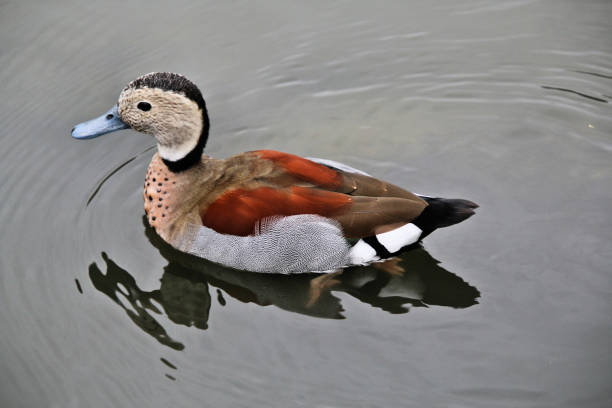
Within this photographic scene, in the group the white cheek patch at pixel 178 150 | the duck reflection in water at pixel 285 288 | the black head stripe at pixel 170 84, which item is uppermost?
the black head stripe at pixel 170 84

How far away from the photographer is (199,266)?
5.54 m

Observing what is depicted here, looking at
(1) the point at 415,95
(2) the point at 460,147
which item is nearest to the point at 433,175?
(2) the point at 460,147

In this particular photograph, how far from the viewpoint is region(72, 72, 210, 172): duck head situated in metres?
5.19

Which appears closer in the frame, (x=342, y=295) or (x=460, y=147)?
(x=342, y=295)

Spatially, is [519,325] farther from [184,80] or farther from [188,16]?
[188,16]

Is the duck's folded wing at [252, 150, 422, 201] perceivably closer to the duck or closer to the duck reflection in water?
the duck

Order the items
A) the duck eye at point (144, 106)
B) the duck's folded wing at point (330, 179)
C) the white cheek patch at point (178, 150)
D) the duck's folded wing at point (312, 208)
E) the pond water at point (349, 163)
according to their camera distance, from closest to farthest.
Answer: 1. the pond water at point (349, 163)
2. the duck's folded wing at point (312, 208)
3. the duck's folded wing at point (330, 179)
4. the duck eye at point (144, 106)
5. the white cheek patch at point (178, 150)

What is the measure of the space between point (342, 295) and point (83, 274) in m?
1.99

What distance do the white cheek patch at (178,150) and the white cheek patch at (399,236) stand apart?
1571mm

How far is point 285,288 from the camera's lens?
5.35 metres

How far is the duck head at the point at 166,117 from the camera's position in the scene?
5.19 m

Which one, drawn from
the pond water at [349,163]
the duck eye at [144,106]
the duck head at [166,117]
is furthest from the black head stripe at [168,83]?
the pond water at [349,163]

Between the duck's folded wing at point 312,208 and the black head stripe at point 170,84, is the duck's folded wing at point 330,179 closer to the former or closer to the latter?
the duck's folded wing at point 312,208

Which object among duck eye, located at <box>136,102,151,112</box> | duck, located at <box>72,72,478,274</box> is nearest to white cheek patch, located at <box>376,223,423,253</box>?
duck, located at <box>72,72,478,274</box>
